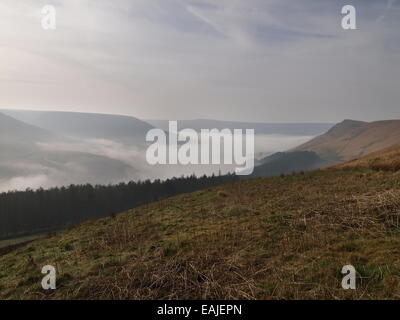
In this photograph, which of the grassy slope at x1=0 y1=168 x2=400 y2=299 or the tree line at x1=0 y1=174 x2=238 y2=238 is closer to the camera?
the grassy slope at x1=0 y1=168 x2=400 y2=299

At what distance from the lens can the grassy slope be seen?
650cm

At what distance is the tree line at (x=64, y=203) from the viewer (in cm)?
8275

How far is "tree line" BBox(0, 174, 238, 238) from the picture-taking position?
271 ft

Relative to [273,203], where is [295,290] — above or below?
below

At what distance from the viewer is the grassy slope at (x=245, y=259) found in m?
6.50

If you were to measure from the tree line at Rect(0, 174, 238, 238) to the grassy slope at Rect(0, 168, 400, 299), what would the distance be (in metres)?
75.6

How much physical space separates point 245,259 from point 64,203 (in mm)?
97046

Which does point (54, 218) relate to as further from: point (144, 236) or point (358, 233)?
point (358, 233)

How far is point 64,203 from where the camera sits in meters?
92.4

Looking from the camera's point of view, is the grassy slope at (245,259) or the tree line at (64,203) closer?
the grassy slope at (245,259)

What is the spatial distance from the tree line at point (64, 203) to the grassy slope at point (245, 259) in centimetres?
7564
